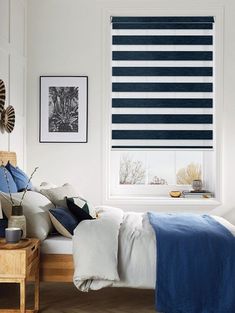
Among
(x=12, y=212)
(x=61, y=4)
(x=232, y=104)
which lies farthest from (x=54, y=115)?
(x=12, y=212)

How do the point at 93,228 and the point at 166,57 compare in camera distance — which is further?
the point at 166,57

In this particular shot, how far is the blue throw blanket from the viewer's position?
3.53 meters

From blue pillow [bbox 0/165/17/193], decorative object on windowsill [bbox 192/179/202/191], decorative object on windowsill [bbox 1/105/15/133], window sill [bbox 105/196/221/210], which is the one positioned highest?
decorative object on windowsill [bbox 1/105/15/133]

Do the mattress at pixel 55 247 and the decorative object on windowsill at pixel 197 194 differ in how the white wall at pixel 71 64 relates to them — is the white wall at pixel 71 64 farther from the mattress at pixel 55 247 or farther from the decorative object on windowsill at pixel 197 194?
the mattress at pixel 55 247

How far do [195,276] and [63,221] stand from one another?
1.00m

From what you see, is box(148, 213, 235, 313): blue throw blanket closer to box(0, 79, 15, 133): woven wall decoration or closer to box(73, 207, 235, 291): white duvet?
box(73, 207, 235, 291): white duvet

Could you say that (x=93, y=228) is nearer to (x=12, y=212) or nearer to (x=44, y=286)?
(x=12, y=212)

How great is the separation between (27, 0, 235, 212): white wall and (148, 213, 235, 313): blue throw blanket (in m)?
2.71

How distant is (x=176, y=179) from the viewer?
656cm

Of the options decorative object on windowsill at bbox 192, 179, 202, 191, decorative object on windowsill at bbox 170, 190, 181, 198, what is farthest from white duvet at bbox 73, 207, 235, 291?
decorative object on windowsill at bbox 192, 179, 202, 191

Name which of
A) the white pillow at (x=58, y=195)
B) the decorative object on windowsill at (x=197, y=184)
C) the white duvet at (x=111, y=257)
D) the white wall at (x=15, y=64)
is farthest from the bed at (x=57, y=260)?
the decorative object on windowsill at (x=197, y=184)

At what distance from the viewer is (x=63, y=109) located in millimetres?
6262

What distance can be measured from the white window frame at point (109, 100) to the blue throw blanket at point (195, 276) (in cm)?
259

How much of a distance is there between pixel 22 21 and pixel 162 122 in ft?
6.55
